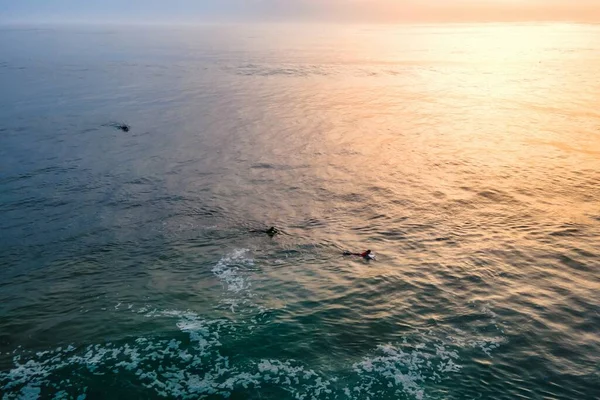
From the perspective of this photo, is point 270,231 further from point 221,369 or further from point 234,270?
point 221,369

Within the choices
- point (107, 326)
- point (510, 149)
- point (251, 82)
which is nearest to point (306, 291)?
point (107, 326)

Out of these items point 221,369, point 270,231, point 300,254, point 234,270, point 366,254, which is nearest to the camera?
point 221,369

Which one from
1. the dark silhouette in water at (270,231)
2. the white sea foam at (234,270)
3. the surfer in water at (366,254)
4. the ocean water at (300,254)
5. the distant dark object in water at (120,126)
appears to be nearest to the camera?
the ocean water at (300,254)

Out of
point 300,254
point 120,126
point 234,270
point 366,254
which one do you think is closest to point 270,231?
point 300,254

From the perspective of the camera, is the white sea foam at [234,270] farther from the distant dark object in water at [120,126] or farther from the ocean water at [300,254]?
the distant dark object in water at [120,126]

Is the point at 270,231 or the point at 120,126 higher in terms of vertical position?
the point at 120,126

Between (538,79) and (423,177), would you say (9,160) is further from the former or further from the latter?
(538,79)

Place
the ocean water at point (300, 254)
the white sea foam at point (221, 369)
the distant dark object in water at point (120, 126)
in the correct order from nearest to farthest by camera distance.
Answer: the white sea foam at point (221, 369) < the ocean water at point (300, 254) < the distant dark object in water at point (120, 126)

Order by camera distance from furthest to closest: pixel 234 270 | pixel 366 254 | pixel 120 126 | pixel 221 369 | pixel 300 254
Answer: pixel 120 126 < pixel 300 254 < pixel 366 254 < pixel 234 270 < pixel 221 369

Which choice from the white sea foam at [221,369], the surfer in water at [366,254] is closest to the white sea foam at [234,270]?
the white sea foam at [221,369]
